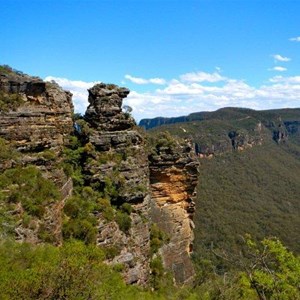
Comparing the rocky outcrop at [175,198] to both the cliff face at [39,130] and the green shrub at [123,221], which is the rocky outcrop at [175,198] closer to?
the green shrub at [123,221]

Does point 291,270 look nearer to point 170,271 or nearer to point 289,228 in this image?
point 170,271

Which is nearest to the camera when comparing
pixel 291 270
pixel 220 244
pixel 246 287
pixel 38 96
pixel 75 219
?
pixel 291 270

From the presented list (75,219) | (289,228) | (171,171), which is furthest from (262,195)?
(75,219)

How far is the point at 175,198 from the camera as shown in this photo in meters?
32.8

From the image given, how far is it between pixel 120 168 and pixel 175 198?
8.41 meters

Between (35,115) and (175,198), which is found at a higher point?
(35,115)

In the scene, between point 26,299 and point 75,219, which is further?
point 75,219

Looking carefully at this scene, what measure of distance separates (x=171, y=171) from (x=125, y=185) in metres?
7.41

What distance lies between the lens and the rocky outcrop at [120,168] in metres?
24.1

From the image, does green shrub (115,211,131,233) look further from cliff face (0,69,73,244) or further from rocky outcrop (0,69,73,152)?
rocky outcrop (0,69,73,152)

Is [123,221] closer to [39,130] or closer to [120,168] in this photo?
[120,168]

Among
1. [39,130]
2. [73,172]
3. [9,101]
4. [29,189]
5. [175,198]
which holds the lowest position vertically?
[175,198]

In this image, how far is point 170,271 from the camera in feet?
98.2

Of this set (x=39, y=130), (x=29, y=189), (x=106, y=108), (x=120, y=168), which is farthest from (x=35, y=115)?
(x=120, y=168)
